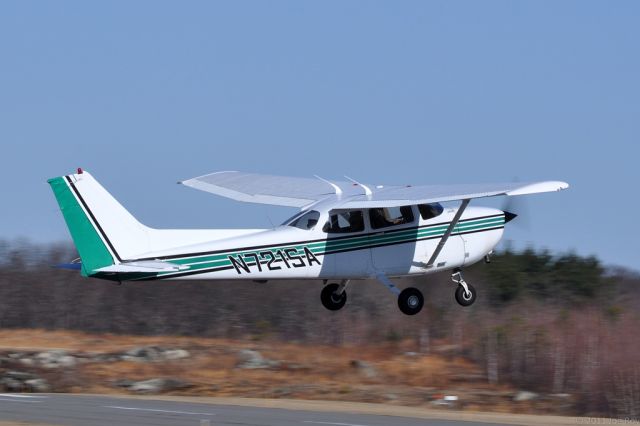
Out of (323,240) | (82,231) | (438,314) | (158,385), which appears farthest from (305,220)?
(438,314)

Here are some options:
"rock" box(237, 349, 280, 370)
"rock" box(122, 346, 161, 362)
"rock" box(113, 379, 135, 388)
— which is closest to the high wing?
"rock" box(113, 379, 135, 388)

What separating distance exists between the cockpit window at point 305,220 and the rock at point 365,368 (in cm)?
909

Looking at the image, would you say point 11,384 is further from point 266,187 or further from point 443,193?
point 443,193

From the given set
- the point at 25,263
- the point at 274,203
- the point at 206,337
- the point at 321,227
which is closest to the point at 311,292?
the point at 206,337

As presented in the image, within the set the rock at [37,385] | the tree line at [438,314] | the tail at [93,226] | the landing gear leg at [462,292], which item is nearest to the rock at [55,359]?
the rock at [37,385]

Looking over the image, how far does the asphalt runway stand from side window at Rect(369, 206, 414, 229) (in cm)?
304

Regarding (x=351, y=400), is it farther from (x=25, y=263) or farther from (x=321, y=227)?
(x=25, y=263)

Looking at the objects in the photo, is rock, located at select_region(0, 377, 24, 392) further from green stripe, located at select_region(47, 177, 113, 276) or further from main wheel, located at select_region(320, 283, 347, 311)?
green stripe, located at select_region(47, 177, 113, 276)

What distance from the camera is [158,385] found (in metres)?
26.0

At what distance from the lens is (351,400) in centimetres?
2547

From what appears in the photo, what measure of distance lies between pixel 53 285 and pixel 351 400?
1413cm

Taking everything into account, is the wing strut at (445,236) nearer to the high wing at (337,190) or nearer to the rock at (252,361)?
the high wing at (337,190)

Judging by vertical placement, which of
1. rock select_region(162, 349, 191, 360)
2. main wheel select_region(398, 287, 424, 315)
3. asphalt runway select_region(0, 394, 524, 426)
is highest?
main wheel select_region(398, 287, 424, 315)

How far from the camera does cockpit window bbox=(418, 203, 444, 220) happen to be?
20281mm
